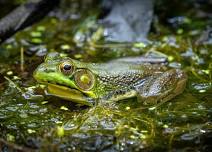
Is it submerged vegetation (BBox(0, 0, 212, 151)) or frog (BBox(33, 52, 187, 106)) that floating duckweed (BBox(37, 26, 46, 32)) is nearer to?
submerged vegetation (BBox(0, 0, 212, 151))

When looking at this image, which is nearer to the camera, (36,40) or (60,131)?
(60,131)

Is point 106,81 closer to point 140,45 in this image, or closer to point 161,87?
point 161,87

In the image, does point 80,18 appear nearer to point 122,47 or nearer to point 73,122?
point 122,47

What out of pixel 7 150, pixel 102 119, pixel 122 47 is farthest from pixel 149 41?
pixel 7 150

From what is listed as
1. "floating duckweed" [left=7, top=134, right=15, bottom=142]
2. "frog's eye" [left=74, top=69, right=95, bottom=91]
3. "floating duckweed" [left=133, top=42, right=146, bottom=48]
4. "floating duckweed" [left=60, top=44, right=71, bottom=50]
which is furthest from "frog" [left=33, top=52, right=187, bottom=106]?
"floating duckweed" [left=60, top=44, right=71, bottom=50]

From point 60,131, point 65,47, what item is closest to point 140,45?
A: point 65,47

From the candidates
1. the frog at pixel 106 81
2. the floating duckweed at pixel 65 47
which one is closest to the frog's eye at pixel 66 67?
the frog at pixel 106 81

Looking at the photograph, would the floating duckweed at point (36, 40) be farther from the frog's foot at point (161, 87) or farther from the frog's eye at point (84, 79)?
the frog's foot at point (161, 87)
